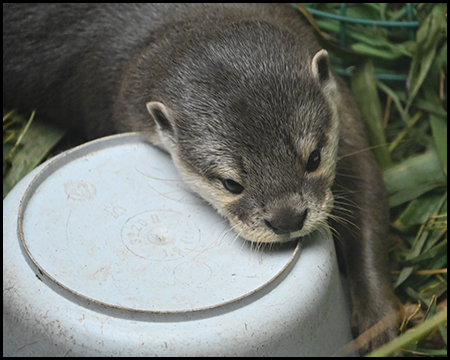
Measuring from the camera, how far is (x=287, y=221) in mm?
2146

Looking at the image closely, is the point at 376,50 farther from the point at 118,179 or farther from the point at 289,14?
the point at 118,179

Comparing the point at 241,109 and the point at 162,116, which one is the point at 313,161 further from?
the point at 162,116

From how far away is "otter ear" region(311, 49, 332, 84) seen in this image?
2416mm

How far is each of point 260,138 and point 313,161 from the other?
0.83ft

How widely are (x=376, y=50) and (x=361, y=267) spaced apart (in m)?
1.42

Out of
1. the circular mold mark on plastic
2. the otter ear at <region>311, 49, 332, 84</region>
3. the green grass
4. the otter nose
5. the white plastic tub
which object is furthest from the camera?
the green grass

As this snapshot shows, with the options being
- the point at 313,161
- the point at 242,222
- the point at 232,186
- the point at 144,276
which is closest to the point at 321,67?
the point at 313,161

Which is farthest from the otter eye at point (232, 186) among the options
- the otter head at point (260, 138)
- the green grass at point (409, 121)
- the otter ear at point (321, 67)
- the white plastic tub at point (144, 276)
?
the green grass at point (409, 121)

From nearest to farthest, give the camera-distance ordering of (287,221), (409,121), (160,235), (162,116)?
(287,221) → (160,235) → (162,116) → (409,121)

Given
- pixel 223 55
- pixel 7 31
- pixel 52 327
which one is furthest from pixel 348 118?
pixel 7 31

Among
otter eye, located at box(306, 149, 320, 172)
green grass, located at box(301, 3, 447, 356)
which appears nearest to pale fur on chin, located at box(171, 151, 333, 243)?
otter eye, located at box(306, 149, 320, 172)

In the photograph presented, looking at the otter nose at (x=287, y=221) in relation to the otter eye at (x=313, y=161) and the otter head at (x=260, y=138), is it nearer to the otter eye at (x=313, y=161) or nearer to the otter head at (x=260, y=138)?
the otter head at (x=260, y=138)

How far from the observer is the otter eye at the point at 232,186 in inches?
91.0

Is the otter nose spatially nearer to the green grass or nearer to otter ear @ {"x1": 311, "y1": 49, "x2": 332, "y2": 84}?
otter ear @ {"x1": 311, "y1": 49, "x2": 332, "y2": 84}
